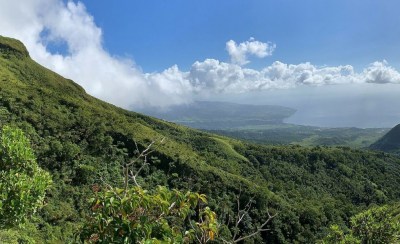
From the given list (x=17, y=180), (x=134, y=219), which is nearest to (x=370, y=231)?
(x=17, y=180)

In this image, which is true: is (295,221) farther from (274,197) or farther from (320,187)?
(320,187)

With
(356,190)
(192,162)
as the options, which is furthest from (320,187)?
(192,162)

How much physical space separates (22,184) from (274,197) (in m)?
119

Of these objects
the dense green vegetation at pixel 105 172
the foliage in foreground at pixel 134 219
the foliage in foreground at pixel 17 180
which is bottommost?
the dense green vegetation at pixel 105 172

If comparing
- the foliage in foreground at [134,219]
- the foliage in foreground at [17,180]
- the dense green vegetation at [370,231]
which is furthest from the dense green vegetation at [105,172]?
the foliage in foreground at [134,219]

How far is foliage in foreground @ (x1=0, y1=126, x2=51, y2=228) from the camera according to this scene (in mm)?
18391

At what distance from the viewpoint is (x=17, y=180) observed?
18688 mm

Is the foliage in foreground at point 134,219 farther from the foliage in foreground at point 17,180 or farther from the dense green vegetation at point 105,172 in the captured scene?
the dense green vegetation at point 105,172

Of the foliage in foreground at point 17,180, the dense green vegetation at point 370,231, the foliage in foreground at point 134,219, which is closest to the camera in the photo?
the foliage in foreground at point 134,219

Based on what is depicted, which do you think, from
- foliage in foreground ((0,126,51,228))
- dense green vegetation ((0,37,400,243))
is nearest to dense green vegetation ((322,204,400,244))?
foliage in foreground ((0,126,51,228))

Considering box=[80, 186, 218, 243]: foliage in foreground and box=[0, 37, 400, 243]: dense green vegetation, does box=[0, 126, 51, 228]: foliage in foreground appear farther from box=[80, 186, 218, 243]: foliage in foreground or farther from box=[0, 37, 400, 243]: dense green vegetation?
box=[0, 37, 400, 243]: dense green vegetation

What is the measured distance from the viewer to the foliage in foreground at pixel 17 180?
60.3ft

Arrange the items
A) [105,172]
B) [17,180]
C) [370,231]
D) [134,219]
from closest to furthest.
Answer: [134,219], [17,180], [370,231], [105,172]

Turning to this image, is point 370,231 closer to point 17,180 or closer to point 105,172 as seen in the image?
point 17,180
